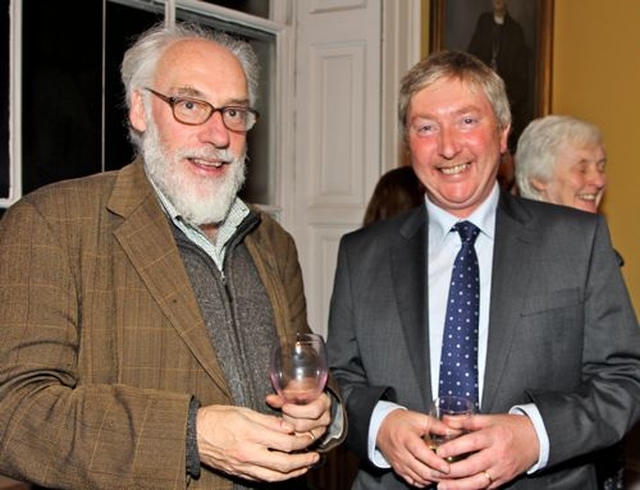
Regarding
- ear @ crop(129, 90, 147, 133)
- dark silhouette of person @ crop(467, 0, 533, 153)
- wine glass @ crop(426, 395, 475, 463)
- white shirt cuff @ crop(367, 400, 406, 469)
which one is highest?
dark silhouette of person @ crop(467, 0, 533, 153)

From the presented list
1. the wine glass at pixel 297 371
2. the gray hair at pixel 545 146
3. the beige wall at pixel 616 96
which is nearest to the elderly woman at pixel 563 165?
the gray hair at pixel 545 146

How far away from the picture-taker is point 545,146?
3.73 metres

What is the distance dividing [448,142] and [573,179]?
1.60 m

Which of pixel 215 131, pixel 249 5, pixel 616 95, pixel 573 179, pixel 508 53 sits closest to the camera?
pixel 215 131

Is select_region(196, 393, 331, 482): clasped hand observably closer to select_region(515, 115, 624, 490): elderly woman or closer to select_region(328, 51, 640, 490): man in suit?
select_region(328, 51, 640, 490): man in suit

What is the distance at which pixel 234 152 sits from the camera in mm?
2148

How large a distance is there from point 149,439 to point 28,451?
0.80 ft

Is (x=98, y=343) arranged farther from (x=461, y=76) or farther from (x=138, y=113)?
(x=461, y=76)

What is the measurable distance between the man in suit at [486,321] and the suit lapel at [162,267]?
0.50 meters

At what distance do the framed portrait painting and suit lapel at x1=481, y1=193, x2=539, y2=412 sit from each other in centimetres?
309

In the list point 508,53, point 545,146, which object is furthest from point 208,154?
point 508,53

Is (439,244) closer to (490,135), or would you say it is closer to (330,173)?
(490,135)

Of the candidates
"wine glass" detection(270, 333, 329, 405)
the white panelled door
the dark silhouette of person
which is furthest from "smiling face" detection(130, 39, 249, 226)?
the dark silhouette of person

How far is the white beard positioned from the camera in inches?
81.7
